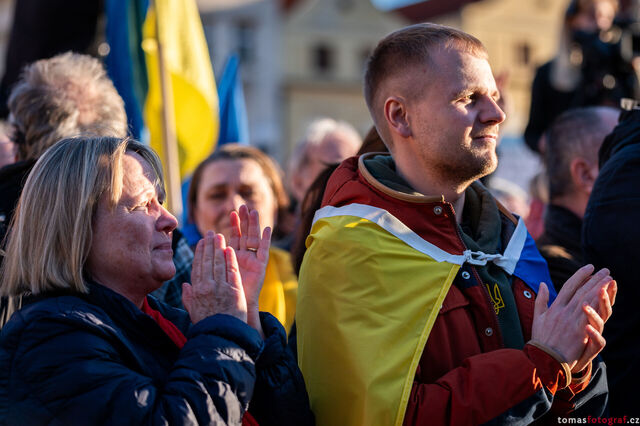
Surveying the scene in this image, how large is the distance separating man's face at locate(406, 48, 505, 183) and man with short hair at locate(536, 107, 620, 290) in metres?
1.14

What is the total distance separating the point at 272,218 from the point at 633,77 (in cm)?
257

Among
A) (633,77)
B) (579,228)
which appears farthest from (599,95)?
(579,228)

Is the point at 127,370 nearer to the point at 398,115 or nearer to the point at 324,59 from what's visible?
the point at 398,115

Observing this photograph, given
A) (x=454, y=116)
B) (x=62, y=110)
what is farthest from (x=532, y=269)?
(x=62, y=110)

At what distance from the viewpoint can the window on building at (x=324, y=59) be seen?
115 ft

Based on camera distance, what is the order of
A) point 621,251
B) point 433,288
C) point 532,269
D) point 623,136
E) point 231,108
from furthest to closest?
point 231,108 < point 623,136 < point 621,251 < point 532,269 < point 433,288

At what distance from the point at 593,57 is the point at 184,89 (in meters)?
2.93

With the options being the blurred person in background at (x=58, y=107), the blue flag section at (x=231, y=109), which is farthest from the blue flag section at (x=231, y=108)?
the blurred person in background at (x=58, y=107)

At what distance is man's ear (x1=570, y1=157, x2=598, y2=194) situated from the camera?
3.77 metres

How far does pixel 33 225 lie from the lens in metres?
2.26

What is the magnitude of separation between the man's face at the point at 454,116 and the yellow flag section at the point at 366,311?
0.87 feet

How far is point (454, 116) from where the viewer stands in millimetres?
2463

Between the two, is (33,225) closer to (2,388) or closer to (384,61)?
(2,388)

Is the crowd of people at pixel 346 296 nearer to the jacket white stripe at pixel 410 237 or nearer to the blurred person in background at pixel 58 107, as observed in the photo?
the jacket white stripe at pixel 410 237
